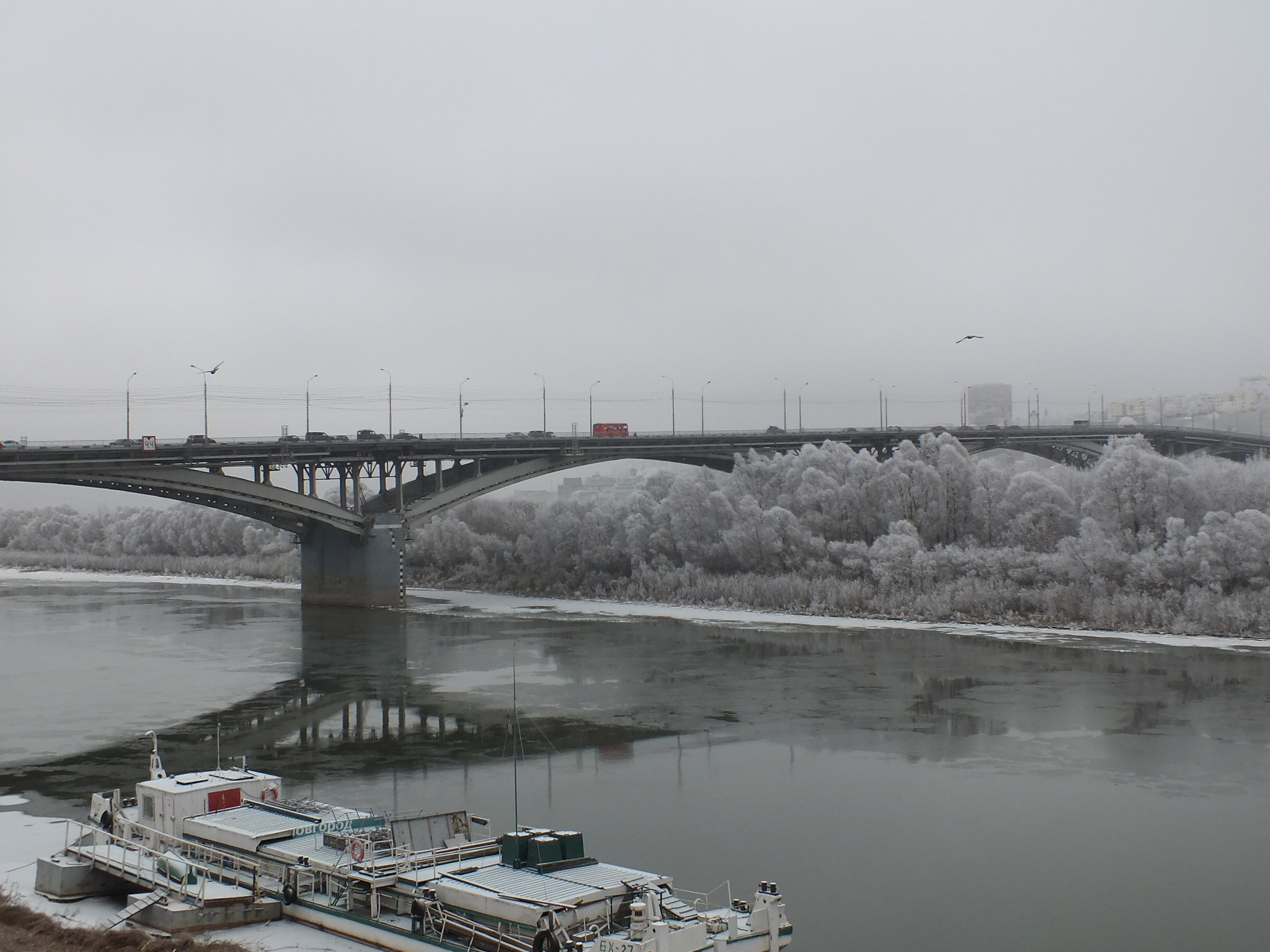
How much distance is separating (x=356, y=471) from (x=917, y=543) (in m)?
32.2

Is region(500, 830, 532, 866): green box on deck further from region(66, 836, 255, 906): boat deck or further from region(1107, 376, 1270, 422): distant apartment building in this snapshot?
region(1107, 376, 1270, 422): distant apartment building

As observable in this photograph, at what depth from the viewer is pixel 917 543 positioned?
6203cm

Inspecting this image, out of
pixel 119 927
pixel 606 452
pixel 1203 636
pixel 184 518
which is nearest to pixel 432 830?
pixel 119 927

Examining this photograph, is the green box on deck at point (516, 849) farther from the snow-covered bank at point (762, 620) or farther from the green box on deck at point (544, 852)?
the snow-covered bank at point (762, 620)

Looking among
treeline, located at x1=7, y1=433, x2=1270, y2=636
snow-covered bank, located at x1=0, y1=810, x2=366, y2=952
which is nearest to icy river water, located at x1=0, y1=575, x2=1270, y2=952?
snow-covered bank, located at x1=0, y1=810, x2=366, y2=952

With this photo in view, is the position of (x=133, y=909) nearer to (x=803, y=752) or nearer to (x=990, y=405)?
(x=803, y=752)

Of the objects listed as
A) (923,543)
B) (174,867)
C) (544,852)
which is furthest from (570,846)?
(923,543)

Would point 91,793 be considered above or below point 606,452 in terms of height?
below

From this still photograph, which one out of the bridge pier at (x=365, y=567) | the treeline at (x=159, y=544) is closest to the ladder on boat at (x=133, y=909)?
the bridge pier at (x=365, y=567)

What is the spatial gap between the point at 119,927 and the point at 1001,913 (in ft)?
42.5

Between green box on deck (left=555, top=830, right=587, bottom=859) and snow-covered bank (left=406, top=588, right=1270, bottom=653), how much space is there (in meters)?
33.9

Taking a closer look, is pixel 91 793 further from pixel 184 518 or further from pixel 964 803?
pixel 184 518

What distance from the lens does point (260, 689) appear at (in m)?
39.1

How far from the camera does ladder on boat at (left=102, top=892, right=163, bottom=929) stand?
675 inches
